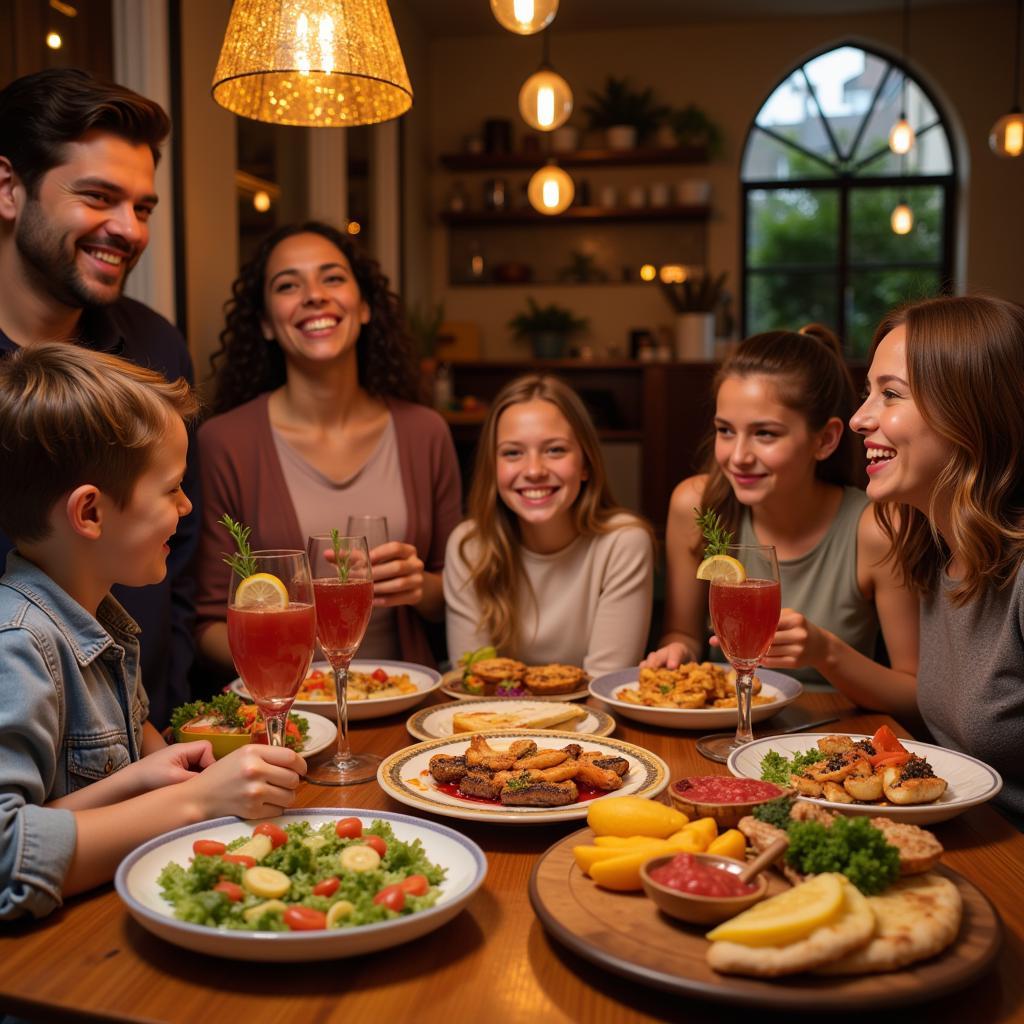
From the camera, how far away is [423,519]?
9.82 ft

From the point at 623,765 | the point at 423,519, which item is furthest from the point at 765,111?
the point at 623,765

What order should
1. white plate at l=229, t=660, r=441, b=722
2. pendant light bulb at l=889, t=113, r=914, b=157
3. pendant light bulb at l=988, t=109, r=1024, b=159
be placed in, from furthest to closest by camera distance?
1. pendant light bulb at l=889, t=113, r=914, b=157
2. pendant light bulb at l=988, t=109, r=1024, b=159
3. white plate at l=229, t=660, r=441, b=722

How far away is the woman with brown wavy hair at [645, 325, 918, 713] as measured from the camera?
2404 mm

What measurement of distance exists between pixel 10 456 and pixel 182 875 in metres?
0.59

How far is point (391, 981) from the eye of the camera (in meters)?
0.95

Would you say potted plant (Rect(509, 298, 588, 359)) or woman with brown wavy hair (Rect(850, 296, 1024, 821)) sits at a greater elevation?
potted plant (Rect(509, 298, 588, 359))

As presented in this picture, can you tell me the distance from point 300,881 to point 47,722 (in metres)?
0.38

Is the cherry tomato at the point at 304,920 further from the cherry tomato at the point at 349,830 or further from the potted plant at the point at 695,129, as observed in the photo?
the potted plant at the point at 695,129

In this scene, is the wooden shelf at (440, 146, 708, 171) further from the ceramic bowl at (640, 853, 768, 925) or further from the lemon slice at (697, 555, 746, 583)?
the ceramic bowl at (640, 853, 768, 925)

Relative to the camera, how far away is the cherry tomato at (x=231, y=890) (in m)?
1.00

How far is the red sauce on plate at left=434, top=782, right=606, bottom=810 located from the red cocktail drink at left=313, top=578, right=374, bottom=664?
27cm

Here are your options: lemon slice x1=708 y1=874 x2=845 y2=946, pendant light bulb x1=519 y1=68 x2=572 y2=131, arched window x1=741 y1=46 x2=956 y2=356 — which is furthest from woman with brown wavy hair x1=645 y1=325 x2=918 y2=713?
arched window x1=741 y1=46 x2=956 y2=356

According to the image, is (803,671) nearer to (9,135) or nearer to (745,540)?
(745,540)

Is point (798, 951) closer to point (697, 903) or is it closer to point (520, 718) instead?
point (697, 903)
